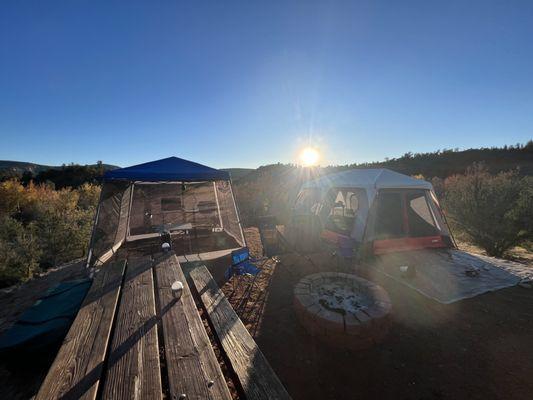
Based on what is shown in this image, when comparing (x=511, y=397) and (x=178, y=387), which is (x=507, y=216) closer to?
(x=511, y=397)

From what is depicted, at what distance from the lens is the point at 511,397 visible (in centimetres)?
219

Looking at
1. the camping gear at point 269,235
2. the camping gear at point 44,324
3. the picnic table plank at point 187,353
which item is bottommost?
the camping gear at point 269,235

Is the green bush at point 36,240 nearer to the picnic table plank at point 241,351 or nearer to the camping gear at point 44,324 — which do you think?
the camping gear at point 44,324

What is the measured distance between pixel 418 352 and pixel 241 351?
Result: 2.62 meters

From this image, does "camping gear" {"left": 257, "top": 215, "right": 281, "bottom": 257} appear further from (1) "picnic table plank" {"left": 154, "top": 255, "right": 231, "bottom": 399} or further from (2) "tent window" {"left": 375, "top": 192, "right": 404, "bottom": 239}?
(1) "picnic table plank" {"left": 154, "top": 255, "right": 231, "bottom": 399}

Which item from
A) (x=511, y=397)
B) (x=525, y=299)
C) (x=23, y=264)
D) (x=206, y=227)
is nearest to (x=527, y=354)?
(x=511, y=397)

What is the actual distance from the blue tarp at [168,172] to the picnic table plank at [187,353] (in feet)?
10.3

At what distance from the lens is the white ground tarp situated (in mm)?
3672

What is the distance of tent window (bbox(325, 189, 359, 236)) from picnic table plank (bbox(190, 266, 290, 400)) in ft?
13.9

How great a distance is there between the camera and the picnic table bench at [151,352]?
956 millimetres

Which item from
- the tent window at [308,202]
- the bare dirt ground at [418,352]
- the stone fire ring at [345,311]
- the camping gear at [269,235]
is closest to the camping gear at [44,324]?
the bare dirt ground at [418,352]

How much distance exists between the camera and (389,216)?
5344 mm

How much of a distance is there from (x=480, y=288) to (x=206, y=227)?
5833mm

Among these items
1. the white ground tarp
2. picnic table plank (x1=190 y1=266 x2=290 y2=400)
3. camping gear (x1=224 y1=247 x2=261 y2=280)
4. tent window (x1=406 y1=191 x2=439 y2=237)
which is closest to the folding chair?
camping gear (x1=224 y1=247 x2=261 y2=280)
